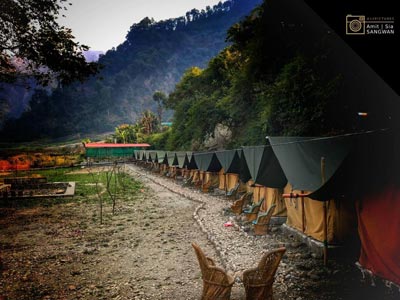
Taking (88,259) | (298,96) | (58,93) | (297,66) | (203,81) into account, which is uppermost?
(58,93)

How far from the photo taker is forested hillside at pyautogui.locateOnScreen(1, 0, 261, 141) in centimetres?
10369

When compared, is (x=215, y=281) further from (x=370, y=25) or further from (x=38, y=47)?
(x=38, y=47)

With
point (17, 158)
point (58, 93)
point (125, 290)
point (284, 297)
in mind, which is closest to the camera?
point (284, 297)

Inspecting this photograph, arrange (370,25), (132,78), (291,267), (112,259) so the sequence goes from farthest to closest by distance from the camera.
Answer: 1. (132,78)
2. (112,259)
3. (291,267)
4. (370,25)

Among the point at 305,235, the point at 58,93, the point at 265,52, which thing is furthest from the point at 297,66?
the point at 58,93

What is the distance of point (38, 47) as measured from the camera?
10797 millimetres

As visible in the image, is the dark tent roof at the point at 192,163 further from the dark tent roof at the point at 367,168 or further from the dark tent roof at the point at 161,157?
the dark tent roof at the point at 367,168

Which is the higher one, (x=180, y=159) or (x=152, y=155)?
(x=180, y=159)

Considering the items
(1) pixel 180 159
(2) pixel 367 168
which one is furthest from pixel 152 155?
(2) pixel 367 168

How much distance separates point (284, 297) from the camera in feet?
17.2

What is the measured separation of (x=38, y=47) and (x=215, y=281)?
10.7 metres

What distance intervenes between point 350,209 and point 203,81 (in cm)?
3108

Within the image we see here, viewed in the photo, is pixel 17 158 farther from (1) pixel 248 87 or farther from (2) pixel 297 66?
(2) pixel 297 66

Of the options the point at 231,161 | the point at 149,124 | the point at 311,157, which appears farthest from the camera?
the point at 149,124
